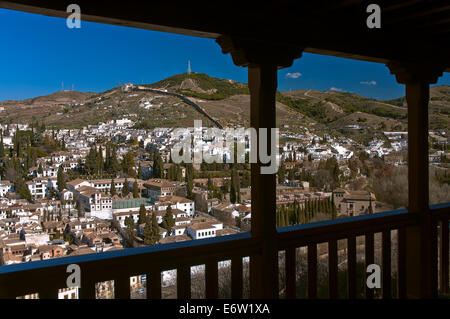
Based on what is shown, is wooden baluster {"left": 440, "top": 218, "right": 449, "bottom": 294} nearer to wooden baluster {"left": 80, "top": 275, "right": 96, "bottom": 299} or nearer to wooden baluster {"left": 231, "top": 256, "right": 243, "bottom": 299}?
wooden baluster {"left": 231, "top": 256, "right": 243, "bottom": 299}

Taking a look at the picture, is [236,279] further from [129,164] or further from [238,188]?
[129,164]

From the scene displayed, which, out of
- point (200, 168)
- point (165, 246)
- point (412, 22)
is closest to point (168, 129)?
point (200, 168)

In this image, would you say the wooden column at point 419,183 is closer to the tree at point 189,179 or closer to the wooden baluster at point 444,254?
the wooden baluster at point 444,254

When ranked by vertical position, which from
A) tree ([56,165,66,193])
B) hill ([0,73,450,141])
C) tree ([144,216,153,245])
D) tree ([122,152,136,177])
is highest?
hill ([0,73,450,141])

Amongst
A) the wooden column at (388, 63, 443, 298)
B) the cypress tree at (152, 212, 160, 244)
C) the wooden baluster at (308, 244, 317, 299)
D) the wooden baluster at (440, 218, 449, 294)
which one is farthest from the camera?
the wooden baluster at (440, 218, 449, 294)

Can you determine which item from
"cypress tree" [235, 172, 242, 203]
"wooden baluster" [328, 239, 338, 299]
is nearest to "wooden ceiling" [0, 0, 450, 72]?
"cypress tree" [235, 172, 242, 203]
